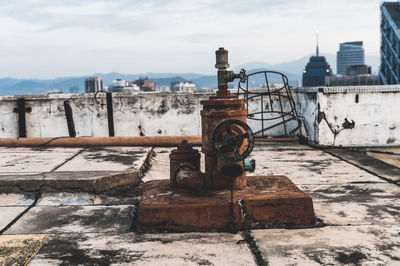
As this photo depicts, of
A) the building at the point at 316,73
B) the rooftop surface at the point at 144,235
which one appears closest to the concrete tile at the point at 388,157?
the rooftop surface at the point at 144,235

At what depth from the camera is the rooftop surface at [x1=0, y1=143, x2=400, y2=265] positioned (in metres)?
2.23

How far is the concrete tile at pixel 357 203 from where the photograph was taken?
2834 mm

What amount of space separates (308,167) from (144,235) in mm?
2801

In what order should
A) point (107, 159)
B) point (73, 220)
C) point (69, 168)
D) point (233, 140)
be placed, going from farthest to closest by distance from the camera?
point (107, 159)
point (69, 168)
point (73, 220)
point (233, 140)

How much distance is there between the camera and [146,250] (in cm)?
233

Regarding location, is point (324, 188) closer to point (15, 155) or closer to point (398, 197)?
point (398, 197)

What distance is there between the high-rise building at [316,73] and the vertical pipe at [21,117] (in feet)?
482

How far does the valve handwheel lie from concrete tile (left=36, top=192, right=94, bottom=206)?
4.47ft

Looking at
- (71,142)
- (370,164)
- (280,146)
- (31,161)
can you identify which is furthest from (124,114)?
(370,164)

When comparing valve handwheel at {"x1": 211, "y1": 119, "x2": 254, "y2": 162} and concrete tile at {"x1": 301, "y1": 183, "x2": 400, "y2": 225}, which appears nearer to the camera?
valve handwheel at {"x1": 211, "y1": 119, "x2": 254, "y2": 162}

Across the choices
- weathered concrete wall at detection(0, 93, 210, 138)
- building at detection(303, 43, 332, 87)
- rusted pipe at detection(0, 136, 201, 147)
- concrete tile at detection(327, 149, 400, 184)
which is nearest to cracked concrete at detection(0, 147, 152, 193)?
rusted pipe at detection(0, 136, 201, 147)

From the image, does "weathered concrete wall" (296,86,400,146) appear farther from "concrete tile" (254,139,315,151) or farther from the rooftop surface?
the rooftop surface

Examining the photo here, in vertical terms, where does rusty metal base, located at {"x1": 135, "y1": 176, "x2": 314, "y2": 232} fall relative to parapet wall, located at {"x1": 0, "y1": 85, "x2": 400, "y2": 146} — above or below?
below

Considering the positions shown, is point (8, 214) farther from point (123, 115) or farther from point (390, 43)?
point (390, 43)
